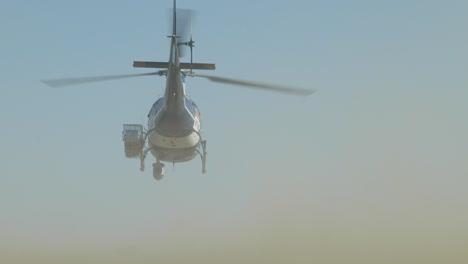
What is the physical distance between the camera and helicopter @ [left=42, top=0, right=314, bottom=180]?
47.7 metres

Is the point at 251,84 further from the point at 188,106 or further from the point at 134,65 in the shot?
the point at 134,65

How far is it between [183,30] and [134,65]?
4852 millimetres

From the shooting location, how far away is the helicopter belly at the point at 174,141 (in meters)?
50.2

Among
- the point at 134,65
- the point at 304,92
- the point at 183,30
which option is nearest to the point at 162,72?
the point at 134,65

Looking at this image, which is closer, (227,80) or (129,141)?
(227,80)

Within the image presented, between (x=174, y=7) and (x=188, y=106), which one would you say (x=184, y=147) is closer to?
(x=188, y=106)

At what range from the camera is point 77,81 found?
47219mm

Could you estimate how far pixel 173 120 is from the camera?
49094mm

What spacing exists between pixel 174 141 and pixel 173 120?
1698 mm

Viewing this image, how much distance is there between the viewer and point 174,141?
1982 inches

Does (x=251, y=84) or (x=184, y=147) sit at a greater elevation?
(x=251, y=84)

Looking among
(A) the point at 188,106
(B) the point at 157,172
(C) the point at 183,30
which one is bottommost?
(B) the point at 157,172

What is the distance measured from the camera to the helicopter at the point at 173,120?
47.7 metres

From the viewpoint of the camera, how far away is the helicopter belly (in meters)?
50.2
